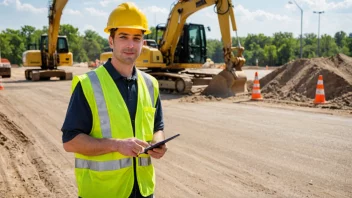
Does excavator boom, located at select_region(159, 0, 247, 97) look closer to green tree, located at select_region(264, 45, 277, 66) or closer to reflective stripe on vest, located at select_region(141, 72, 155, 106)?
reflective stripe on vest, located at select_region(141, 72, 155, 106)

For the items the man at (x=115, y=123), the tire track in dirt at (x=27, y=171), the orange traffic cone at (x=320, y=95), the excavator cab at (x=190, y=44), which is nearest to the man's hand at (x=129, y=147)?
the man at (x=115, y=123)

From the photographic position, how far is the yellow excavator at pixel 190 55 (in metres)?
14.6

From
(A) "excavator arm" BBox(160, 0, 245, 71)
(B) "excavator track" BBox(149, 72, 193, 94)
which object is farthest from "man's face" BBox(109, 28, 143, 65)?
(B) "excavator track" BBox(149, 72, 193, 94)

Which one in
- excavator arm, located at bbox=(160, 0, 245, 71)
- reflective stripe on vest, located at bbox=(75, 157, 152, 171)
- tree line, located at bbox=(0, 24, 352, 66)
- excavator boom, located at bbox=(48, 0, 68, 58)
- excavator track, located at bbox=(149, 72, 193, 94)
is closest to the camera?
reflective stripe on vest, located at bbox=(75, 157, 152, 171)

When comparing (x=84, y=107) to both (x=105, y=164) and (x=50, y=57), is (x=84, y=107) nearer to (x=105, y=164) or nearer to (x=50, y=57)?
(x=105, y=164)

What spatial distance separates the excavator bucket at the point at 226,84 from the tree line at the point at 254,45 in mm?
62818

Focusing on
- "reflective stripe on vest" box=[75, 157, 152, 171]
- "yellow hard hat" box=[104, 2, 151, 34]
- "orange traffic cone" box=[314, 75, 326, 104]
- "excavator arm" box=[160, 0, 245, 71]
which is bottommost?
"orange traffic cone" box=[314, 75, 326, 104]

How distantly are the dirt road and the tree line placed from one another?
67.6m

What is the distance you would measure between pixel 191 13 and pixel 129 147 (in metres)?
14.1

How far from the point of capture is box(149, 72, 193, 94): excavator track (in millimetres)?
15211

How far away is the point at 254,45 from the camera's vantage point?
124062mm

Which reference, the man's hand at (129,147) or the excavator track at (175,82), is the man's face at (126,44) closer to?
the man's hand at (129,147)

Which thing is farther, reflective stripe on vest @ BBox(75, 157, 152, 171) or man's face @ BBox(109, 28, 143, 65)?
man's face @ BBox(109, 28, 143, 65)

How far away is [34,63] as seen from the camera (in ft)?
83.2
